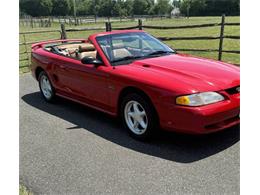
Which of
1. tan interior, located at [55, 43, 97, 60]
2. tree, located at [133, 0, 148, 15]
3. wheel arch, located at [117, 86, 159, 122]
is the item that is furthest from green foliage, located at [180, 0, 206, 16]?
wheel arch, located at [117, 86, 159, 122]

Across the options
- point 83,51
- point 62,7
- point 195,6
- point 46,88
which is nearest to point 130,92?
point 83,51

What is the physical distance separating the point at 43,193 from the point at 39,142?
1.43 m

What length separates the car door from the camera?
187 inches

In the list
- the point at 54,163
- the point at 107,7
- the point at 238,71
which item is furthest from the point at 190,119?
the point at 107,7

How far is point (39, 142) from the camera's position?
4598mm

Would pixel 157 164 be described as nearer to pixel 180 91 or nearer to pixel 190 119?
pixel 190 119

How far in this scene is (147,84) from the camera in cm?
402

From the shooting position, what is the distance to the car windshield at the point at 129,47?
4859mm

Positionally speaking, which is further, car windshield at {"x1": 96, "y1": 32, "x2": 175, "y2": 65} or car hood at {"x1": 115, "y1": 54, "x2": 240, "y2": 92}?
car windshield at {"x1": 96, "y1": 32, "x2": 175, "y2": 65}

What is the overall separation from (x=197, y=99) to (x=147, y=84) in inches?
26.5

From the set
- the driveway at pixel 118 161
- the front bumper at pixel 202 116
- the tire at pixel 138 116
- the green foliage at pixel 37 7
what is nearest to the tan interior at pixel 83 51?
the driveway at pixel 118 161

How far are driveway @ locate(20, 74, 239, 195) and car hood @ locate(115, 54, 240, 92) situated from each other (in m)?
0.79

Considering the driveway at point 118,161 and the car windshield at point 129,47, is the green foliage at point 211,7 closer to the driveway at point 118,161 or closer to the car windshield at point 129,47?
the car windshield at point 129,47

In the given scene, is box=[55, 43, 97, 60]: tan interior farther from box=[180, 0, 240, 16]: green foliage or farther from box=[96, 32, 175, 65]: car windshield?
box=[180, 0, 240, 16]: green foliage
